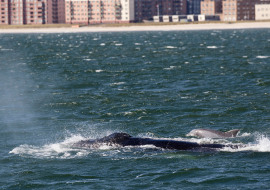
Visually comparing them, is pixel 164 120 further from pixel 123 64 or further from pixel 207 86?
pixel 123 64

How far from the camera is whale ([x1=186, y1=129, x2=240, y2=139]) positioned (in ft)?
110

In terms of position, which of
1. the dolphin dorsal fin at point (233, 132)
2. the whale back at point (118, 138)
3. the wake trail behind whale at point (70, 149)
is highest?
the whale back at point (118, 138)

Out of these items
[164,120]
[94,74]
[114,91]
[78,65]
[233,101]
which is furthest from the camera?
[78,65]

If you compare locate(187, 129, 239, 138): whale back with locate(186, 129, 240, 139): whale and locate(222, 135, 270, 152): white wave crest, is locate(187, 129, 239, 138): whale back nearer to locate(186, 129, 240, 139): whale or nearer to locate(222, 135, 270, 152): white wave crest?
locate(186, 129, 240, 139): whale

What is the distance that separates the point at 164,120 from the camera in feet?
129

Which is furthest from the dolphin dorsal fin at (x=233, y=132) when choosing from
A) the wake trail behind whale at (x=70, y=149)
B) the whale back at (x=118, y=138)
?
the whale back at (x=118, y=138)

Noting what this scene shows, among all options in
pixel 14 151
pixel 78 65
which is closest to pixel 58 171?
pixel 14 151

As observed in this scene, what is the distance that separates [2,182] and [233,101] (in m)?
23.6

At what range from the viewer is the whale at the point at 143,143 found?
30016 mm

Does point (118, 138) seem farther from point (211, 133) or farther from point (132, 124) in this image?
point (132, 124)

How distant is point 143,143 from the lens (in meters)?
30.6

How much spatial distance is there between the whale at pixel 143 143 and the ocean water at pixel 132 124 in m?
0.43

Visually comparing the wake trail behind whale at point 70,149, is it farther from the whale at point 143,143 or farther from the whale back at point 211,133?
the whale back at point 211,133

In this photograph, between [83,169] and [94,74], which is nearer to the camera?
[83,169]
